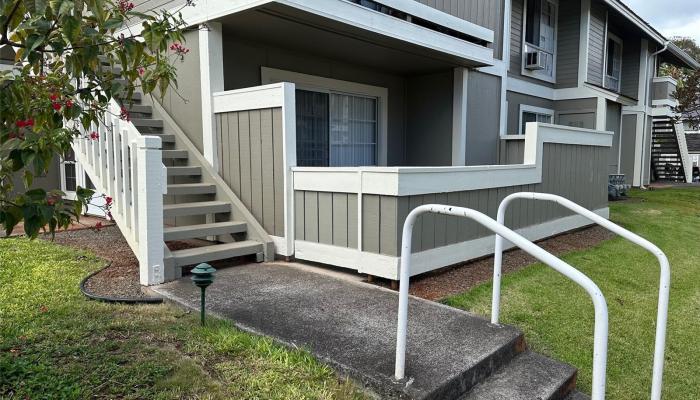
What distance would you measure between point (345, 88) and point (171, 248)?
12.2 feet

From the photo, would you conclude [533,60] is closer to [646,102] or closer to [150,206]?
[646,102]

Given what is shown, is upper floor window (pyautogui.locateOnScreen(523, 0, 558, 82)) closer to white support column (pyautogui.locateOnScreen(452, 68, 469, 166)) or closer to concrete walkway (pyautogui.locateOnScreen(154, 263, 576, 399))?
white support column (pyautogui.locateOnScreen(452, 68, 469, 166))

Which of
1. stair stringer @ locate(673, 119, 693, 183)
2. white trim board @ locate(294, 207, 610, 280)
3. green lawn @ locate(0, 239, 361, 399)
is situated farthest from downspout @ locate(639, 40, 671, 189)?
green lawn @ locate(0, 239, 361, 399)

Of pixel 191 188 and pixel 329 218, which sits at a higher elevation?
pixel 191 188

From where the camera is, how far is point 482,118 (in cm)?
904

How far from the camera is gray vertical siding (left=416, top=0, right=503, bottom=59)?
24.9 ft

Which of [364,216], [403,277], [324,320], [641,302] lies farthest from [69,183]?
[641,302]

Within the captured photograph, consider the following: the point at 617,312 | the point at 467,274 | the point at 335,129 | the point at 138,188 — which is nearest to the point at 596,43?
the point at 335,129

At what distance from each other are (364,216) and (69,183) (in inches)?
265

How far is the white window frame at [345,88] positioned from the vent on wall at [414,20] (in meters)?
1.31

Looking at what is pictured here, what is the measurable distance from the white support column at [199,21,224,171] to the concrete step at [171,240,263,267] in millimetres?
1229

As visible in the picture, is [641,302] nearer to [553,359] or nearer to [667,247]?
[553,359]

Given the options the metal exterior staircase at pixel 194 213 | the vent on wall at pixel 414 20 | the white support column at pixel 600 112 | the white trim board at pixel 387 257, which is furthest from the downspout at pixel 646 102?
the metal exterior staircase at pixel 194 213

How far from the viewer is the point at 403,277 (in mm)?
2611
